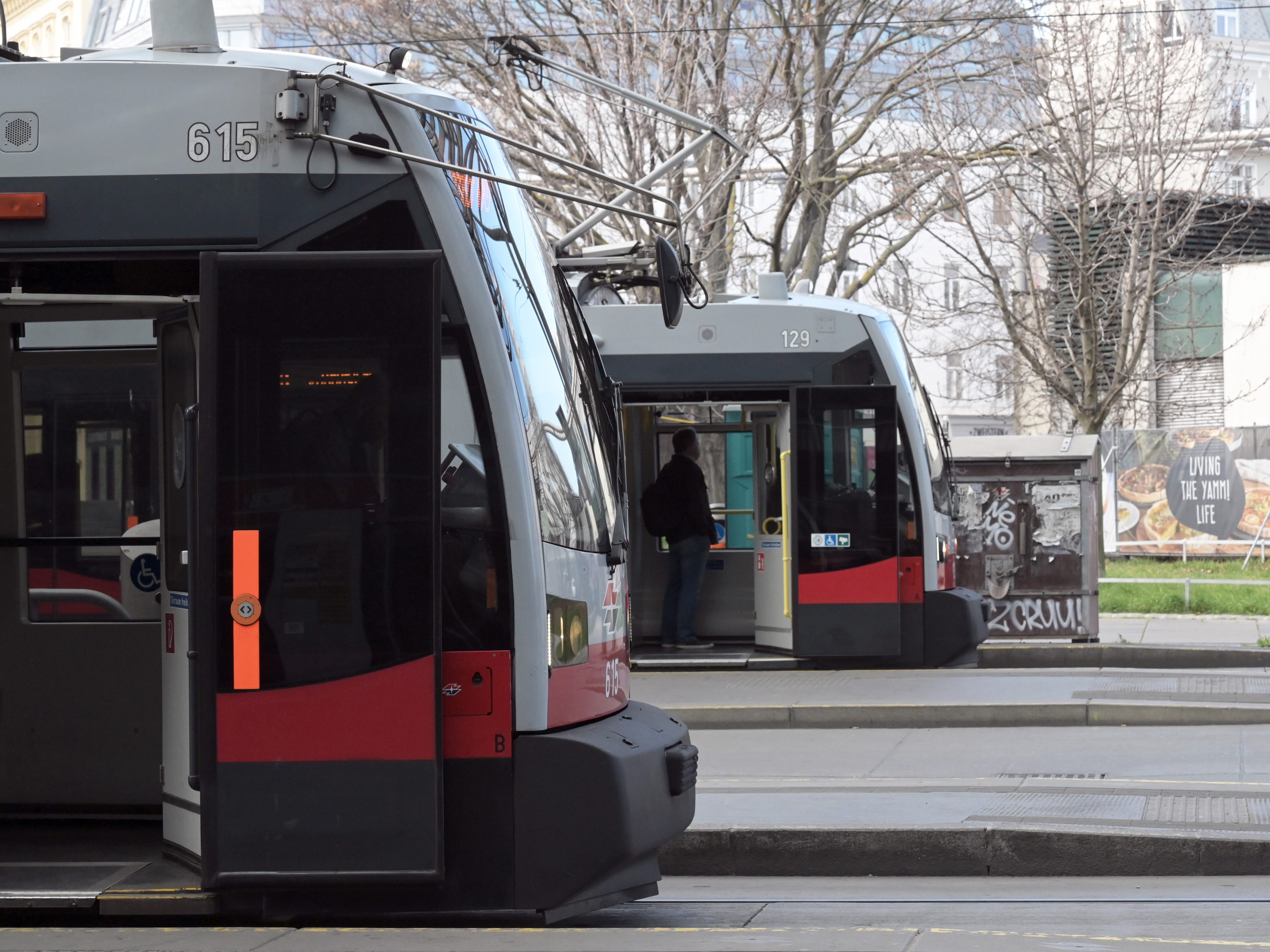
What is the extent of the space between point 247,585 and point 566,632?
966 millimetres

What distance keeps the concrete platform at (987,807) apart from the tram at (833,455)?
2661 mm

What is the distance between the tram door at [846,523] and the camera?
1273cm

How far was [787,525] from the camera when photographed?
12.9 m

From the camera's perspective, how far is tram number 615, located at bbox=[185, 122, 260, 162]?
16.1 ft

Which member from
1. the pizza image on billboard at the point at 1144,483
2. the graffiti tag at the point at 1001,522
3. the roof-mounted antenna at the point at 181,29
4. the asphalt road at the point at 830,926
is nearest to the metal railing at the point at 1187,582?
the graffiti tag at the point at 1001,522

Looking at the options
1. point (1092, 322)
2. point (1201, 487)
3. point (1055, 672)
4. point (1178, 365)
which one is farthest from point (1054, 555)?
point (1178, 365)

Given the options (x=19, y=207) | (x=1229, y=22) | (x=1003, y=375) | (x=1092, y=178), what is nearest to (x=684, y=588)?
(x=19, y=207)

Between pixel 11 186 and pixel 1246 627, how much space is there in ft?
49.7

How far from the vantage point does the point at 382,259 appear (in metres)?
4.76

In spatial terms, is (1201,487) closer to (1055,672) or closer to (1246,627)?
(1246,627)

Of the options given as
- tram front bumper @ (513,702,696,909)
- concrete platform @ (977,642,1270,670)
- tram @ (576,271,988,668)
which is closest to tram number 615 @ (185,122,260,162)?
tram front bumper @ (513,702,696,909)

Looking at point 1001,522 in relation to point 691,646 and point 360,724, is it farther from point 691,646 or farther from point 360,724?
point 360,724

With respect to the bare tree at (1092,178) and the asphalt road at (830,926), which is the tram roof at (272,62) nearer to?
the asphalt road at (830,926)

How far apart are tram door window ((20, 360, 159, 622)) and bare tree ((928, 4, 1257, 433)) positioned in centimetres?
1718
